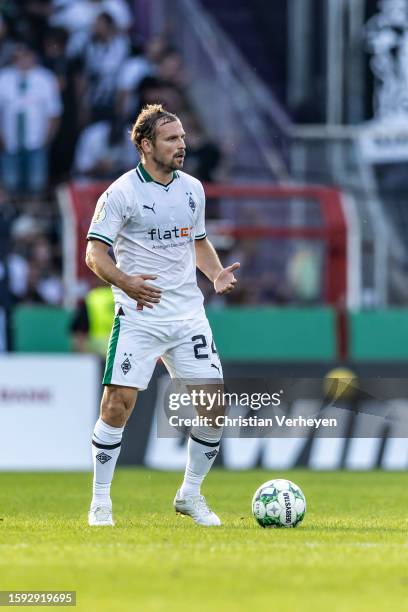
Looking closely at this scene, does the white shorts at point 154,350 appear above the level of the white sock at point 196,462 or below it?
above

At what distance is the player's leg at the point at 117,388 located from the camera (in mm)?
7770

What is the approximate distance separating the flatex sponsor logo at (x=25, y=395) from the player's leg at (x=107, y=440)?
18.7 feet

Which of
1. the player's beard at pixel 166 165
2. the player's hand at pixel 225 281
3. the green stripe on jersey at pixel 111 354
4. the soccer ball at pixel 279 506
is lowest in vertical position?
the soccer ball at pixel 279 506

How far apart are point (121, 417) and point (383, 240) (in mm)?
11719

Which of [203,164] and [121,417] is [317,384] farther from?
[203,164]

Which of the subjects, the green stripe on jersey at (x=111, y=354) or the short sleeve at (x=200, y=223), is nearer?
the green stripe on jersey at (x=111, y=354)

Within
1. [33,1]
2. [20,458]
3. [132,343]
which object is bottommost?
[20,458]

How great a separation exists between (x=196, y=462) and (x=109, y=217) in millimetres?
1505

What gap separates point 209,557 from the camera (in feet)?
21.0

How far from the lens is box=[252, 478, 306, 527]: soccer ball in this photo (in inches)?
308

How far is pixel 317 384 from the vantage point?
13070 mm

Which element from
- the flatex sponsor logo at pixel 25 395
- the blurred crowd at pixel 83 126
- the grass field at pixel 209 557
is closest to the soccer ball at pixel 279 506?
the grass field at pixel 209 557

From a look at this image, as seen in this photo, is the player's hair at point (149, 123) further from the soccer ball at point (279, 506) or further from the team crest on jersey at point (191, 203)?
the soccer ball at point (279, 506)

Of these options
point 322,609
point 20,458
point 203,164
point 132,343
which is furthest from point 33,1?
point 322,609
